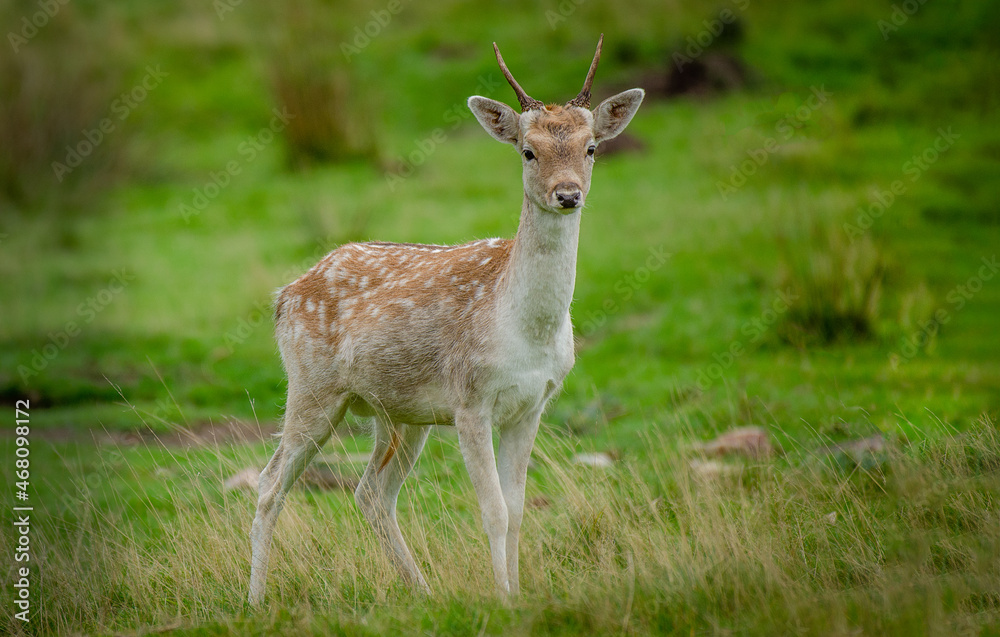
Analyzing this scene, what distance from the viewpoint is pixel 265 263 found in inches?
532

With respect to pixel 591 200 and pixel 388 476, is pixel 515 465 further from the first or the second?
pixel 591 200

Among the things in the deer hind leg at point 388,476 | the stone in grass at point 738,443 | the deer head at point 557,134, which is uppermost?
the deer head at point 557,134

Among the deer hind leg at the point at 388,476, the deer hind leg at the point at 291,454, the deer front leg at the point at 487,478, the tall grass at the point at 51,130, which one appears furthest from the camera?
Result: the tall grass at the point at 51,130

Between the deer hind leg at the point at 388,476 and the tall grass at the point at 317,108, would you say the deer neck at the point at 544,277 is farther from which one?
the tall grass at the point at 317,108

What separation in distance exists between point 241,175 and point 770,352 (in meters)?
9.97

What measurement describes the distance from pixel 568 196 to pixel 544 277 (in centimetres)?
50

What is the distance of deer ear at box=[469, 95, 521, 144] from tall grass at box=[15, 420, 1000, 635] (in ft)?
6.87

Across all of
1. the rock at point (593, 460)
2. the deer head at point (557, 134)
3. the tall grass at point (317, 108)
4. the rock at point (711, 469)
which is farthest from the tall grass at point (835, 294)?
the tall grass at point (317, 108)

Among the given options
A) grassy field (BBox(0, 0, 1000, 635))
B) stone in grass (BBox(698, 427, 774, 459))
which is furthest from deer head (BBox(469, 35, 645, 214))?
stone in grass (BBox(698, 427, 774, 459))

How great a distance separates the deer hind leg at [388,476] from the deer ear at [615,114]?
6.79 ft

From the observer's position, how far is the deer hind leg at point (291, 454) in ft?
20.0

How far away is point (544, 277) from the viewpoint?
5.48 m

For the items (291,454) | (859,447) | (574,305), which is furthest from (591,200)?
(291,454)

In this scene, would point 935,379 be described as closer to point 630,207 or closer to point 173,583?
point 630,207
